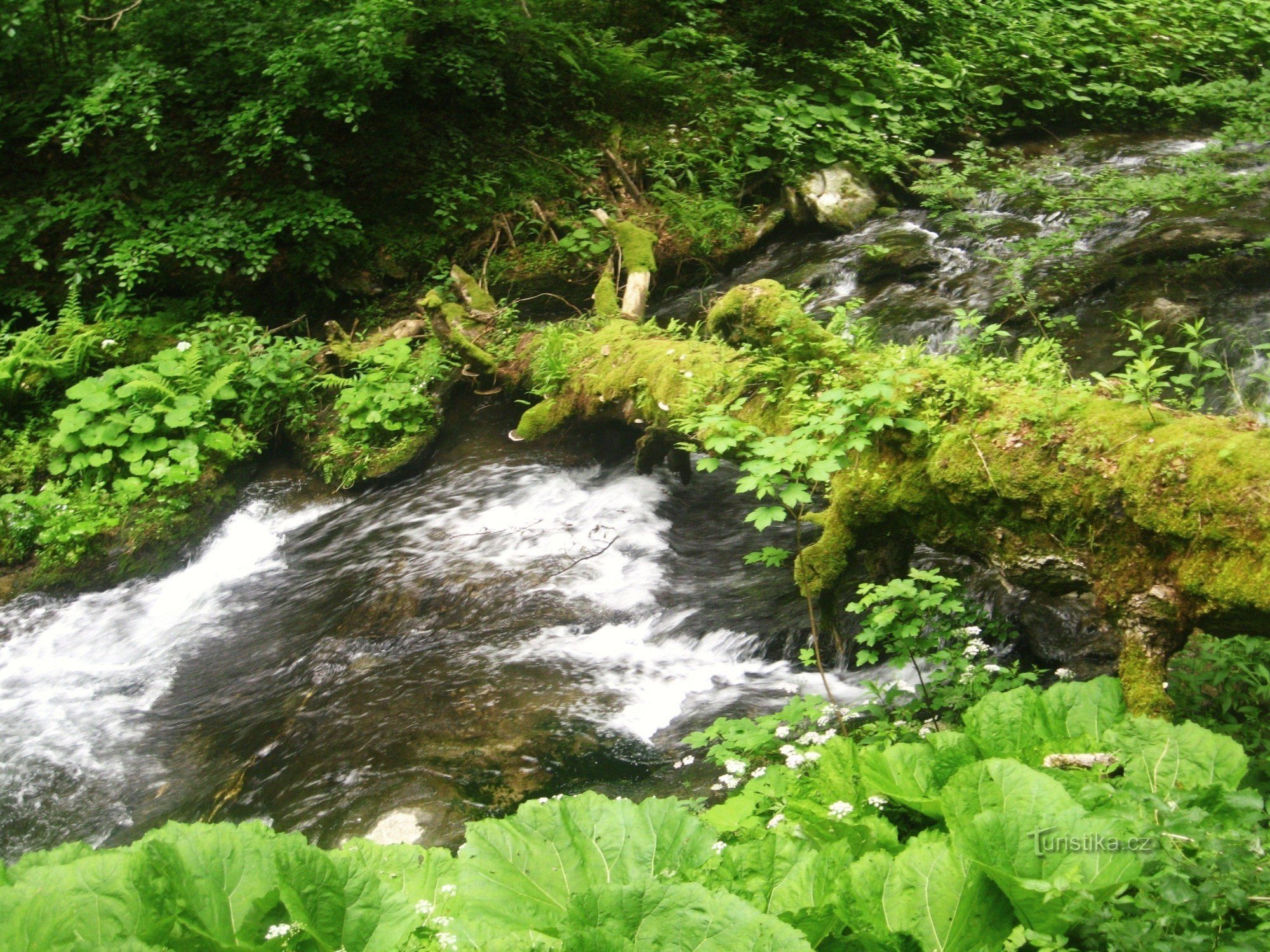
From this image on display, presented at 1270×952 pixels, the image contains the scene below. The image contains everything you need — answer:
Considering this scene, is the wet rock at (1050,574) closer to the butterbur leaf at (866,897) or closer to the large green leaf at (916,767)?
the large green leaf at (916,767)

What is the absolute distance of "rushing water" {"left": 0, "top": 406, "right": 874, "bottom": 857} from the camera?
464cm

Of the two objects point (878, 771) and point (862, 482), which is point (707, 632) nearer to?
point (862, 482)

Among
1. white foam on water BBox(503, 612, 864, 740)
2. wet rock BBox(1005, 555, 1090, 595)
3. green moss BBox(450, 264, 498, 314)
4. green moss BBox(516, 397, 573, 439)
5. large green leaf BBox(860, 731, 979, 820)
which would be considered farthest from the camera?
green moss BBox(450, 264, 498, 314)

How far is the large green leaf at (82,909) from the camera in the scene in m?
1.79

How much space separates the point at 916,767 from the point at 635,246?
6831 millimetres

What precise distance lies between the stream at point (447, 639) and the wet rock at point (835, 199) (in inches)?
→ 32.6

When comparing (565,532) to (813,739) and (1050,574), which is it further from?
(1050,574)

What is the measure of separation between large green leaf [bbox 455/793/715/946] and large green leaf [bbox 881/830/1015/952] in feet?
1.49

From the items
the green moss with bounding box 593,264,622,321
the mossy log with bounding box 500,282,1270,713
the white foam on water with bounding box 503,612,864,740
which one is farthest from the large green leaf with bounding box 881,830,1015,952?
the green moss with bounding box 593,264,622,321

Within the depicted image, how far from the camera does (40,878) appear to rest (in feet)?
6.53

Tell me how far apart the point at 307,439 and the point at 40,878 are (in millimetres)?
6609

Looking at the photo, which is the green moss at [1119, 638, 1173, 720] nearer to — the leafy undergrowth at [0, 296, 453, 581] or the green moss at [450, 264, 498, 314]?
the leafy undergrowth at [0, 296, 453, 581]

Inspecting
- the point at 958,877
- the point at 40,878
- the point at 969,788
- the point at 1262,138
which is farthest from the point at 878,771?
the point at 1262,138

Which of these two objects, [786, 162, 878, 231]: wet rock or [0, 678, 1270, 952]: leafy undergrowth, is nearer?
[0, 678, 1270, 952]: leafy undergrowth
